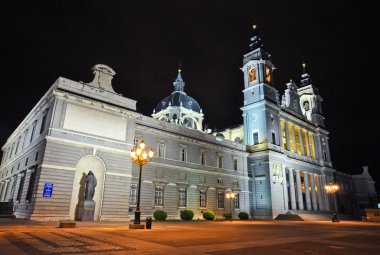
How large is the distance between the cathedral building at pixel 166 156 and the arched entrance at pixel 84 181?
0.09 m

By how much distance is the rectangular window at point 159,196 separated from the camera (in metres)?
31.3

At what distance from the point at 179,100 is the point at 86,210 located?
50524 mm

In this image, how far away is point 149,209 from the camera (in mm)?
30156

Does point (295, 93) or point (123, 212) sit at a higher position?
point (295, 93)

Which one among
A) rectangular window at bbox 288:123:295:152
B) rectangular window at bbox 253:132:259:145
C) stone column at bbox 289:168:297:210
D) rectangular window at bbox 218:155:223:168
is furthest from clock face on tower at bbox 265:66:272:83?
rectangular window at bbox 218:155:223:168

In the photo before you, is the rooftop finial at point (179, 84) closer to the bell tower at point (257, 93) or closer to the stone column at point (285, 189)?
the bell tower at point (257, 93)

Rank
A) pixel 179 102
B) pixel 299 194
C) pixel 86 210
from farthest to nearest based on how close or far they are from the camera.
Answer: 1. pixel 179 102
2. pixel 299 194
3. pixel 86 210

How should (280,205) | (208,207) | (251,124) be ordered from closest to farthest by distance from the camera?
(208,207) → (280,205) → (251,124)

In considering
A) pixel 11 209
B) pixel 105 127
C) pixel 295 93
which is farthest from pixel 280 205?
pixel 11 209

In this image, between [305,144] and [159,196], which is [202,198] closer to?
[159,196]

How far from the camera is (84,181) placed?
2442 cm

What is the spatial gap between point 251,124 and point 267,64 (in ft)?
39.3

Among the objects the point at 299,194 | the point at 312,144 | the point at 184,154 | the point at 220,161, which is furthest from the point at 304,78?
the point at 184,154

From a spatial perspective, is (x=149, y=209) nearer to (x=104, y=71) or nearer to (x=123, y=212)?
(x=123, y=212)
